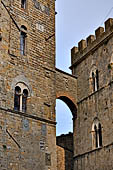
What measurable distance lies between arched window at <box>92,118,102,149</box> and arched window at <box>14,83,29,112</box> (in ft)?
14.4

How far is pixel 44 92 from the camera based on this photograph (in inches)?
582

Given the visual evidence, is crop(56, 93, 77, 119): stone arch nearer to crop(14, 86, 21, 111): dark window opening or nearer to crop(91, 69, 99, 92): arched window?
crop(91, 69, 99, 92): arched window

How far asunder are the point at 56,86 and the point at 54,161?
4.29m

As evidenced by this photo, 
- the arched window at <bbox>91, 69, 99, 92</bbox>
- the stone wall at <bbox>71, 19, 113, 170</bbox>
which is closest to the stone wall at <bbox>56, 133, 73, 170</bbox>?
the stone wall at <bbox>71, 19, 113, 170</bbox>

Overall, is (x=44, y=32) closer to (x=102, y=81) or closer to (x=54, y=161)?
(x=102, y=81)

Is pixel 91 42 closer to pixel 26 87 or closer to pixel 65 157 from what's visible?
pixel 26 87

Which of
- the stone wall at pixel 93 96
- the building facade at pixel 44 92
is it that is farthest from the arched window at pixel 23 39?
the stone wall at pixel 93 96

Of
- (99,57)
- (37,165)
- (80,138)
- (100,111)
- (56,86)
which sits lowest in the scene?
(37,165)

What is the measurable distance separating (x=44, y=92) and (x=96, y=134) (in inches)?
146

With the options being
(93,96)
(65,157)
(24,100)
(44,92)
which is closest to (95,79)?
(93,96)

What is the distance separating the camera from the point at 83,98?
58.5ft

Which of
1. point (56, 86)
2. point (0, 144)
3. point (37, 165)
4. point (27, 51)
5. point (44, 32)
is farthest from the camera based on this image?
point (56, 86)

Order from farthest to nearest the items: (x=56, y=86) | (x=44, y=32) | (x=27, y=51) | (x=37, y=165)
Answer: (x=56, y=86) → (x=44, y=32) → (x=27, y=51) → (x=37, y=165)

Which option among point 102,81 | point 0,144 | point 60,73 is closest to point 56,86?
point 60,73
